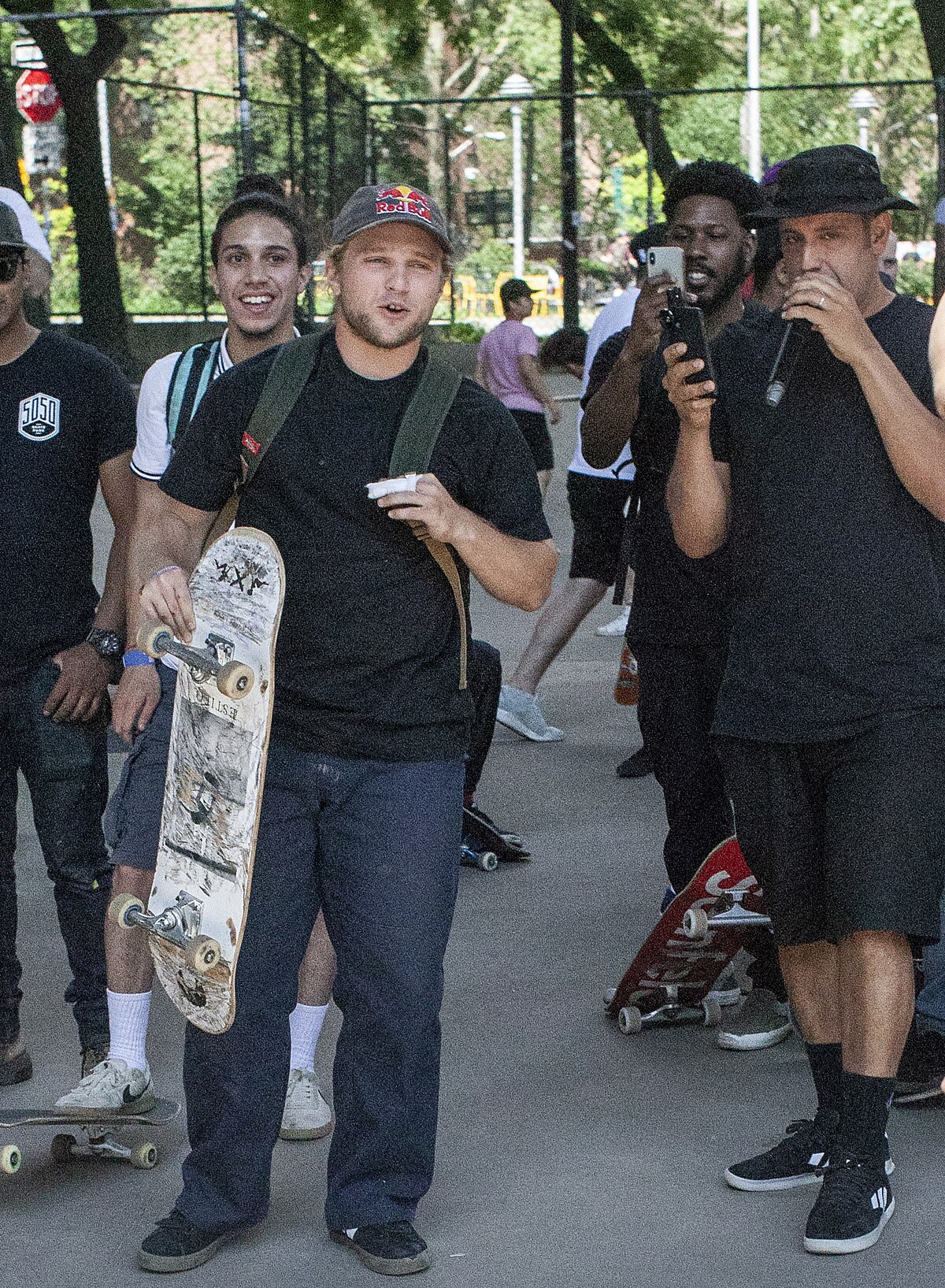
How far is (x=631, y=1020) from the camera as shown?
4801mm

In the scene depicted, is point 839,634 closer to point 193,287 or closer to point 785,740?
point 785,740

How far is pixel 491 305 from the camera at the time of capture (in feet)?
106

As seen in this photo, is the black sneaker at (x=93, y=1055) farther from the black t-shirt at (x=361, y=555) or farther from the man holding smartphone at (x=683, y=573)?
the man holding smartphone at (x=683, y=573)

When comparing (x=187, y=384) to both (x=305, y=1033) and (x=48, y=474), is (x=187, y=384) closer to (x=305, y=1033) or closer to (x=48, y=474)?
(x=48, y=474)

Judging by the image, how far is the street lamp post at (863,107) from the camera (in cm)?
2925

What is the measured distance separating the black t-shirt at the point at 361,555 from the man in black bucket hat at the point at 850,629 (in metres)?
0.44

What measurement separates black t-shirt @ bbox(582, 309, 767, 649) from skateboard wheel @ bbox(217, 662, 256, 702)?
59.6 inches

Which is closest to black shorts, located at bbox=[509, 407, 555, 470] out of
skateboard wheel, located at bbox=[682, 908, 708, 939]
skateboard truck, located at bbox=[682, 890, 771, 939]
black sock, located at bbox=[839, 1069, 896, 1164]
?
skateboard truck, located at bbox=[682, 890, 771, 939]

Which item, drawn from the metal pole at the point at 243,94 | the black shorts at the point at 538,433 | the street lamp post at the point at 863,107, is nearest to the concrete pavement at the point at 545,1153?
the black shorts at the point at 538,433

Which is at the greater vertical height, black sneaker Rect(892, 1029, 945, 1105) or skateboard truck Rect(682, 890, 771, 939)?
skateboard truck Rect(682, 890, 771, 939)

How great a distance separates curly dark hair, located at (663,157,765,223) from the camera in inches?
187

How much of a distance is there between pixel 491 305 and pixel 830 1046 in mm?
29330

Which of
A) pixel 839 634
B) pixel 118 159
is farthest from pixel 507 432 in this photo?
pixel 118 159

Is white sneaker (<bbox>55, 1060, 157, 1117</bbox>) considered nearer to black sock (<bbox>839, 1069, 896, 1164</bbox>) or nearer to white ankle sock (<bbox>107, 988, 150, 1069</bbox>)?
white ankle sock (<bbox>107, 988, 150, 1069</bbox>)
